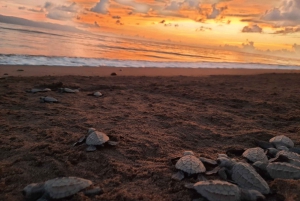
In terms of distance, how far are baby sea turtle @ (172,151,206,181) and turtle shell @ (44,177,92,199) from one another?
3.43 feet

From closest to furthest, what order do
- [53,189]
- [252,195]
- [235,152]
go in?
1. [53,189]
2. [252,195]
3. [235,152]

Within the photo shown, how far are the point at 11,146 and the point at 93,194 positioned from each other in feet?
5.28

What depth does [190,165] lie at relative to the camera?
2.76 metres

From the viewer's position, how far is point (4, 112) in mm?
4516

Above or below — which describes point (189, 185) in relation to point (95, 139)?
below

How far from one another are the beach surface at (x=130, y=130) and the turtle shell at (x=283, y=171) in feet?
0.38

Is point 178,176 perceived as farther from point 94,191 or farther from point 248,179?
point 94,191

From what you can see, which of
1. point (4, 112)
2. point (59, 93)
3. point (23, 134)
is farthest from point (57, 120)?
point (59, 93)

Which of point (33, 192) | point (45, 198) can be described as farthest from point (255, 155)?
point (33, 192)

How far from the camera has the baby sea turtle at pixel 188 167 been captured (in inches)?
107

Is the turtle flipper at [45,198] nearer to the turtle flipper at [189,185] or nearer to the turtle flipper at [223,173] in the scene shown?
the turtle flipper at [189,185]

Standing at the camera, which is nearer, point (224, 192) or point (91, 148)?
point (224, 192)

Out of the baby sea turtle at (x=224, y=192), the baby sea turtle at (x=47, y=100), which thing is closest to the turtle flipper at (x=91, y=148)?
the baby sea turtle at (x=224, y=192)

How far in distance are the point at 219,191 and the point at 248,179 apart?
47 cm
